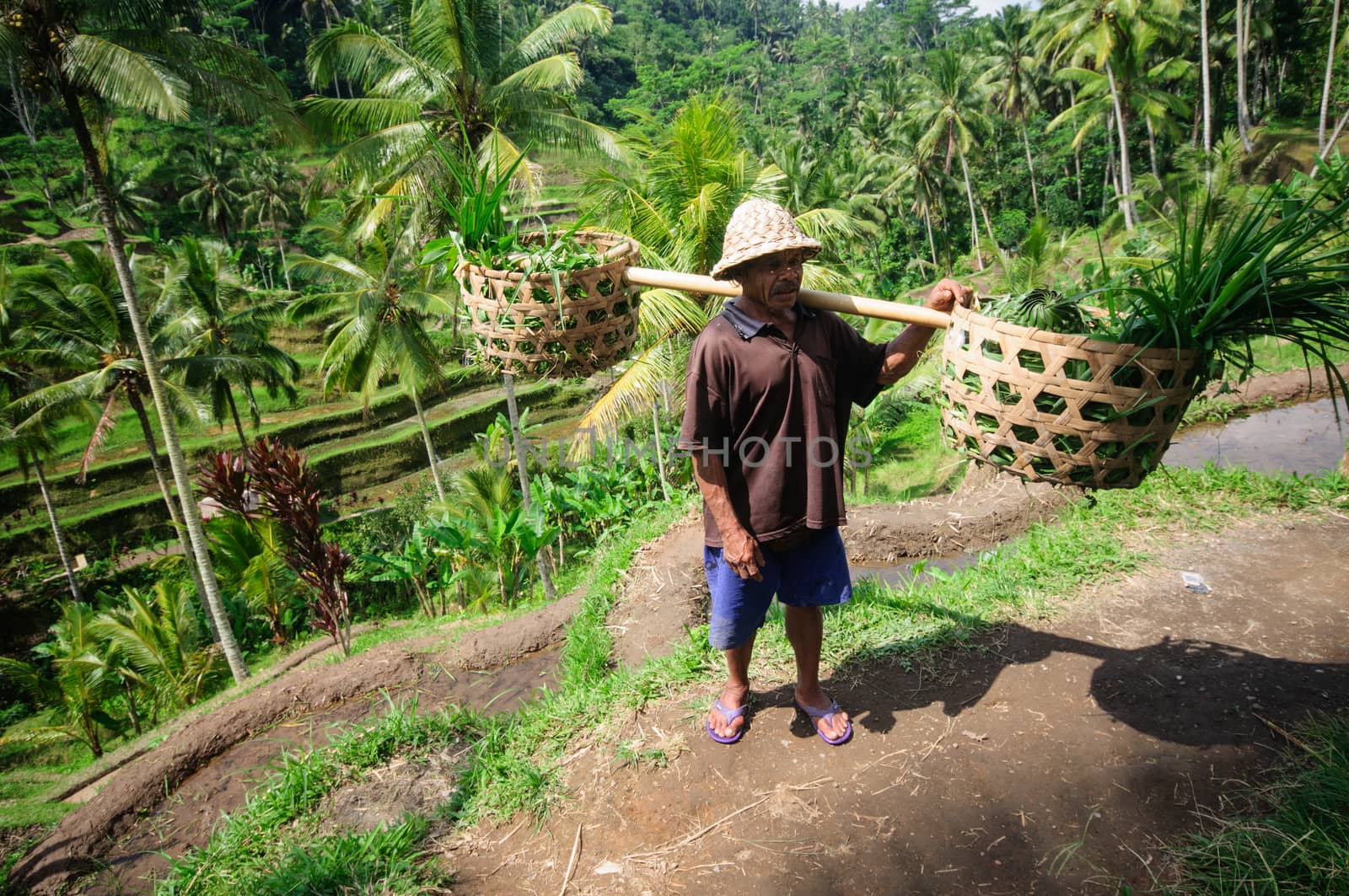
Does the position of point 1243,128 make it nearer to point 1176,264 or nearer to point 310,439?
point 1176,264

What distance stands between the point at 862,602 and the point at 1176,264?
8.09 feet

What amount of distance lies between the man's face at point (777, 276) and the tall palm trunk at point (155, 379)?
11340 mm

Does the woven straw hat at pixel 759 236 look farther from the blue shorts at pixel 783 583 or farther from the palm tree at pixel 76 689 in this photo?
the palm tree at pixel 76 689

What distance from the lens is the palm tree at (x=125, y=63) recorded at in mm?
8953

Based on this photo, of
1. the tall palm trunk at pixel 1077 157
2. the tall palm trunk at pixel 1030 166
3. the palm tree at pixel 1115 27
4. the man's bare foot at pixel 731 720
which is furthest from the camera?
the tall palm trunk at pixel 1030 166

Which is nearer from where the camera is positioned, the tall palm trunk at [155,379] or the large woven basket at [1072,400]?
the large woven basket at [1072,400]

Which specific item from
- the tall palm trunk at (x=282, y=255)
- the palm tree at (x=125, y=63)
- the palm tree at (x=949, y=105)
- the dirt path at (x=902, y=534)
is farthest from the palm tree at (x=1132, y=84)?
the tall palm trunk at (x=282, y=255)

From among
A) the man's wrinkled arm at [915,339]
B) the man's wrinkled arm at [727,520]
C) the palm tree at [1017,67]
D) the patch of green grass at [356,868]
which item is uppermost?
the palm tree at [1017,67]

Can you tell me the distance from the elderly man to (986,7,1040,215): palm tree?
36021 mm

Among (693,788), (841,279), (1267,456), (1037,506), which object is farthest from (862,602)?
(1267,456)

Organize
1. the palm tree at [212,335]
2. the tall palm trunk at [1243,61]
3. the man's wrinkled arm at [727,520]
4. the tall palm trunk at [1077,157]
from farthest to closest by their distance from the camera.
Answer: the tall palm trunk at [1077,157]
the tall palm trunk at [1243,61]
the palm tree at [212,335]
the man's wrinkled arm at [727,520]

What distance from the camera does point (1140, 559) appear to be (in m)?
4.52

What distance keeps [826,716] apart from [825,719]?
0.02 metres

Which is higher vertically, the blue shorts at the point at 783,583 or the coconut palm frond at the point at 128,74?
the coconut palm frond at the point at 128,74
